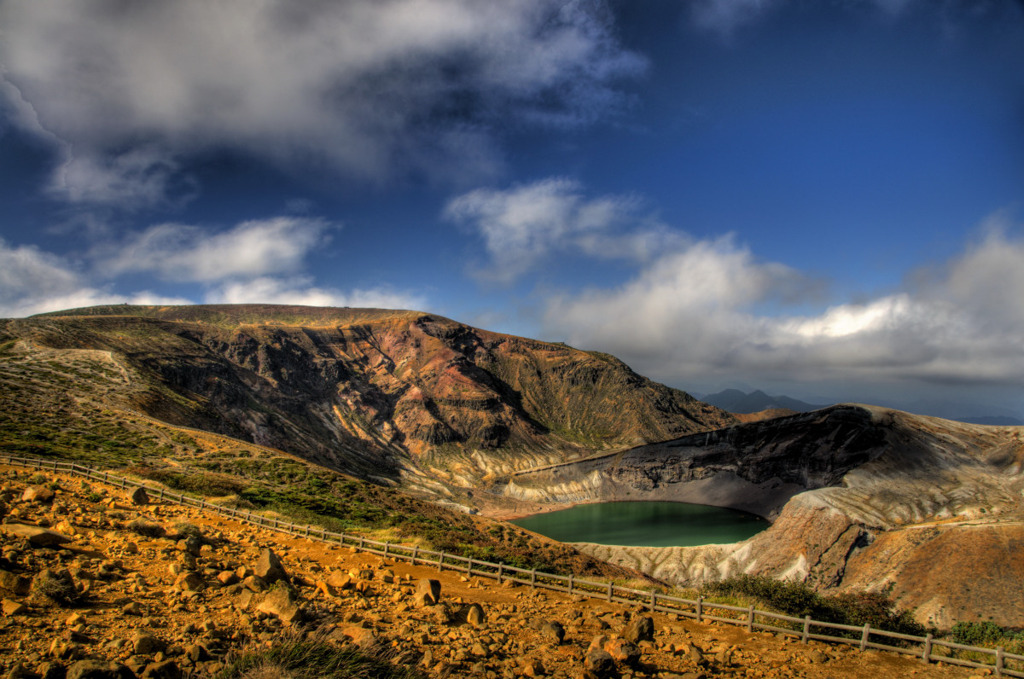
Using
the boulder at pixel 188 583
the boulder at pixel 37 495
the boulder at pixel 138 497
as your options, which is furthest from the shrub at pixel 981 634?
the boulder at pixel 138 497

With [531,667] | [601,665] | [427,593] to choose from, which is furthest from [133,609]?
[601,665]

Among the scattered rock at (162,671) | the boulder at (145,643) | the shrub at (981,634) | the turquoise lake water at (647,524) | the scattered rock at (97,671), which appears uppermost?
the scattered rock at (97,671)

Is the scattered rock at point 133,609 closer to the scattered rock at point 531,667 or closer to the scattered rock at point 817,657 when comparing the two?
the scattered rock at point 531,667

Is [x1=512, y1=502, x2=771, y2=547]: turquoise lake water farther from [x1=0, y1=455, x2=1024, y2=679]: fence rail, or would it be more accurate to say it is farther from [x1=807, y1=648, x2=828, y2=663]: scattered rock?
[x1=807, y1=648, x2=828, y2=663]: scattered rock

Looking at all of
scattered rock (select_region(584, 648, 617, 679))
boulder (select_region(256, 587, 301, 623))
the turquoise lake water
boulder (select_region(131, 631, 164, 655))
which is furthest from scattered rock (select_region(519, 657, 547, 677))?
the turquoise lake water

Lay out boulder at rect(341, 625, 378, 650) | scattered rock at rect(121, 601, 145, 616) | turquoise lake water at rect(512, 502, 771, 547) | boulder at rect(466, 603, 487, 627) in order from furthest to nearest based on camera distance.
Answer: turquoise lake water at rect(512, 502, 771, 547) < boulder at rect(466, 603, 487, 627) < scattered rock at rect(121, 601, 145, 616) < boulder at rect(341, 625, 378, 650)

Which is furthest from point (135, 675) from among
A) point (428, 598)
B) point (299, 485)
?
point (299, 485)
